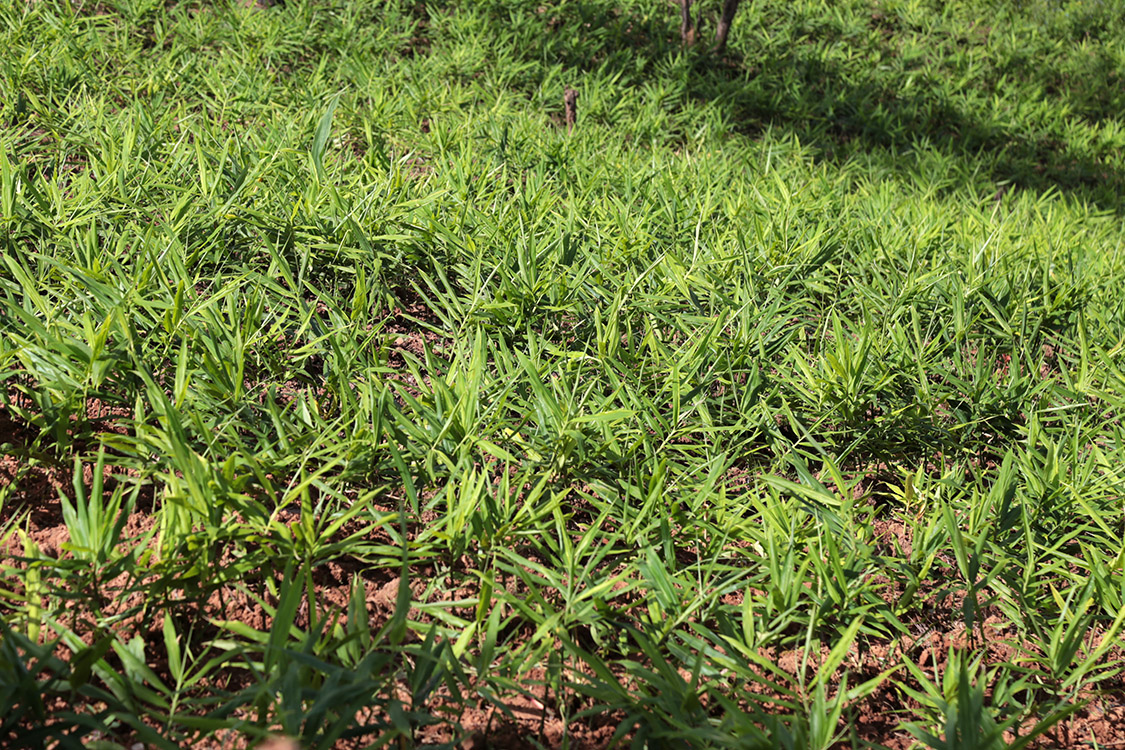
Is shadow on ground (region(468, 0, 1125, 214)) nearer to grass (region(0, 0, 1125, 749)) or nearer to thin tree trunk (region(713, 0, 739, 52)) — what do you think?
thin tree trunk (region(713, 0, 739, 52))

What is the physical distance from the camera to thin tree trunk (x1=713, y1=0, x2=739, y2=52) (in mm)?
4652

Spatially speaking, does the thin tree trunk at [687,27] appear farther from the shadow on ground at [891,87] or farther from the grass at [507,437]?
the grass at [507,437]

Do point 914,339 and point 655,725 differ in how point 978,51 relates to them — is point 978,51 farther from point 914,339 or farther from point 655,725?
point 655,725

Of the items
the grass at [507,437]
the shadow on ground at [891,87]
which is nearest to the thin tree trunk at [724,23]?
the shadow on ground at [891,87]

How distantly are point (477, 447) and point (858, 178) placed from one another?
315cm

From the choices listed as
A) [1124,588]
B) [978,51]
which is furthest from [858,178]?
[1124,588]

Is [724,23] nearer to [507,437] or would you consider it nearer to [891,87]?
[891,87]

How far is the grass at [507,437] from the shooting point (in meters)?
1.26

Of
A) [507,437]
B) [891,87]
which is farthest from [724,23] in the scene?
[507,437]

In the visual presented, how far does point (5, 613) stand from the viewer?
4.07ft

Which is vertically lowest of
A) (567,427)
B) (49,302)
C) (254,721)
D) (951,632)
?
(951,632)

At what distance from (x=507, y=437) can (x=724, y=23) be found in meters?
3.95

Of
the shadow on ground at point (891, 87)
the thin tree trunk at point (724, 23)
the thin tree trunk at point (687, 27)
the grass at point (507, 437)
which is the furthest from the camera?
the thin tree trunk at point (687, 27)

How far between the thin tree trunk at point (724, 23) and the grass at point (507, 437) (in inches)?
71.9
